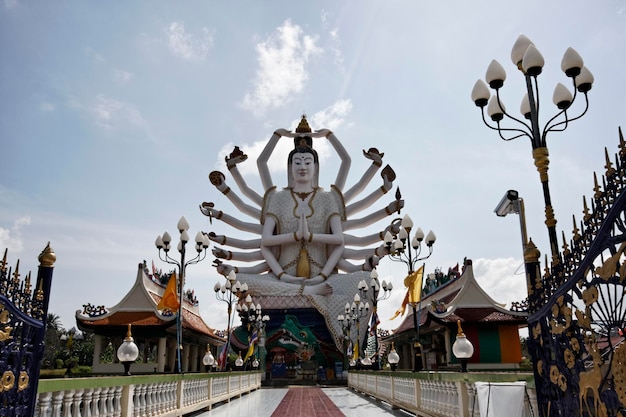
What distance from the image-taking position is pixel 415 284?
11.9 meters

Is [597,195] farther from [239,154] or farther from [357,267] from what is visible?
[239,154]

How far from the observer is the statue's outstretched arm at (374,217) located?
34000 millimetres

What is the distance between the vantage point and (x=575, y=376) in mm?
3721

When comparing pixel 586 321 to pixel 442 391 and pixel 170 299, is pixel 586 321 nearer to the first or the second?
pixel 442 391

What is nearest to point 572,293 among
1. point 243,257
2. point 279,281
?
point 279,281

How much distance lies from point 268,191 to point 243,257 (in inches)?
191

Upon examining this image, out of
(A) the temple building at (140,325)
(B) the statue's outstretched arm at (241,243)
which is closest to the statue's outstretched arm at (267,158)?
(B) the statue's outstretched arm at (241,243)

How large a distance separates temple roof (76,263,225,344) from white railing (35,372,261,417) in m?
11.4

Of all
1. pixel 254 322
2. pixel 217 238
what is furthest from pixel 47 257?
pixel 217 238

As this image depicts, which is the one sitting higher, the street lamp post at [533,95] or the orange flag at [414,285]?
the street lamp post at [533,95]

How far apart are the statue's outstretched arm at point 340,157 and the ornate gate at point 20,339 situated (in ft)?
101

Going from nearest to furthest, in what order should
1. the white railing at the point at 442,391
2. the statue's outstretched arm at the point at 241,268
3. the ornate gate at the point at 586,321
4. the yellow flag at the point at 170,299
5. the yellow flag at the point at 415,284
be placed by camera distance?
the ornate gate at the point at 586,321
the white railing at the point at 442,391
the yellow flag at the point at 415,284
the yellow flag at the point at 170,299
the statue's outstretched arm at the point at 241,268

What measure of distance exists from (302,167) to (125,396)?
2790 centimetres

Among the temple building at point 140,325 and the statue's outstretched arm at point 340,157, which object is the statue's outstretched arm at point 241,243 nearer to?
the statue's outstretched arm at point 340,157
